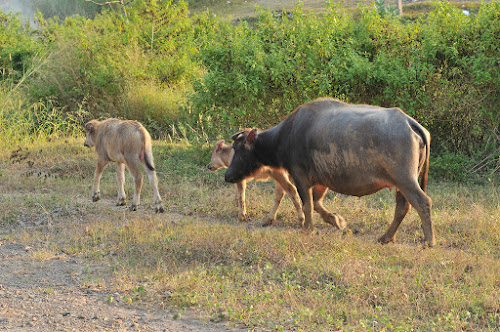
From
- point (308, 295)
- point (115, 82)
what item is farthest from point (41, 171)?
point (308, 295)

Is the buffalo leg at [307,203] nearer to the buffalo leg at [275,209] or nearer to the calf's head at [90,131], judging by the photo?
the buffalo leg at [275,209]

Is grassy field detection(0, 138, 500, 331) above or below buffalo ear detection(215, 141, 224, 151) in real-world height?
below

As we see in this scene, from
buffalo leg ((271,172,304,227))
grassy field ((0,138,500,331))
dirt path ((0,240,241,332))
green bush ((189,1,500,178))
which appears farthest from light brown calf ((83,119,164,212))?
green bush ((189,1,500,178))

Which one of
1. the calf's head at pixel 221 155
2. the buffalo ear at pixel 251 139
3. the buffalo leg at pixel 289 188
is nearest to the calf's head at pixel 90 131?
the calf's head at pixel 221 155

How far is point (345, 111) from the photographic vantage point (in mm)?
7273

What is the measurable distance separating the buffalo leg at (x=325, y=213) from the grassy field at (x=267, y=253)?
13 cm

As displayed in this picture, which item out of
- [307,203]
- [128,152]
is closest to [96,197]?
[128,152]

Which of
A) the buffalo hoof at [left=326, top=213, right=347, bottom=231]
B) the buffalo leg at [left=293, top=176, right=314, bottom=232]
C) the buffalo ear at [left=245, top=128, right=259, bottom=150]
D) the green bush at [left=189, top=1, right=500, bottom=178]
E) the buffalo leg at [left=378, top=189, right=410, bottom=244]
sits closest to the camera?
the buffalo leg at [left=378, top=189, right=410, bottom=244]

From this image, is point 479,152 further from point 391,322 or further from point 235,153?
point 391,322

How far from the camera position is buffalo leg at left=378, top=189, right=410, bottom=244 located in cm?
714

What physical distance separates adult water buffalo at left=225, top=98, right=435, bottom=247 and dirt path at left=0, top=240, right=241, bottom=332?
8.94ft

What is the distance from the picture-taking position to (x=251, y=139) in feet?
27.3

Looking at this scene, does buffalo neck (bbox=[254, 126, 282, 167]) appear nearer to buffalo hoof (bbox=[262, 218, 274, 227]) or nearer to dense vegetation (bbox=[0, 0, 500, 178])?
buffalo hoof (bbox=[262, 218, 274, 227])

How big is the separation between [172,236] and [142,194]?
2.61 m
